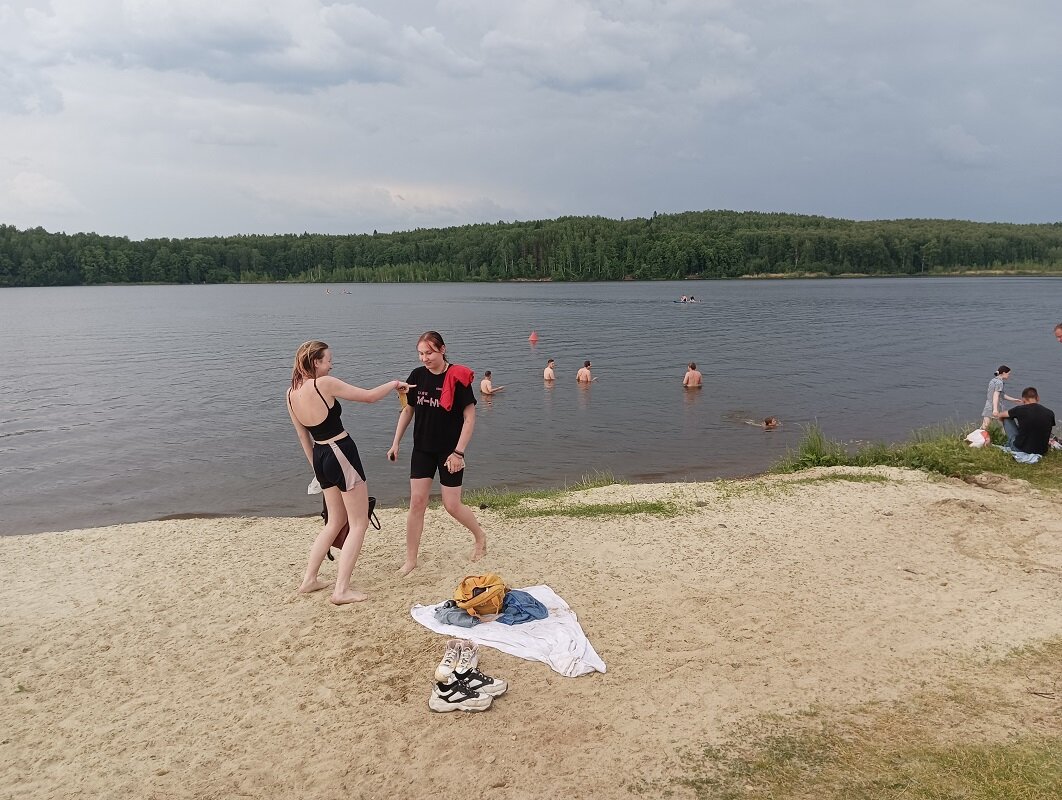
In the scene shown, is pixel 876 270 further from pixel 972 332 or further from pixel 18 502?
pixel 18 502

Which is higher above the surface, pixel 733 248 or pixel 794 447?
pixel 733 248

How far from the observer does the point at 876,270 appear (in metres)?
136

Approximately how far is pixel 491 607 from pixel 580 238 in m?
141

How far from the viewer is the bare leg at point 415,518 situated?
7113 millimetres

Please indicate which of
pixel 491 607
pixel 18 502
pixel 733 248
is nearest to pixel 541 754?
pixel 491 607

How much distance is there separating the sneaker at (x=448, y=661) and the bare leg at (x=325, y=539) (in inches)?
75.2

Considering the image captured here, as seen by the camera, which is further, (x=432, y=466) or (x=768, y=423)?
(x=768, y=423)

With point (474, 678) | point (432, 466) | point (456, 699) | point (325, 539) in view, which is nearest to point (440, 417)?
point (432, 466)

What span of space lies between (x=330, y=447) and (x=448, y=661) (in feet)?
7.48

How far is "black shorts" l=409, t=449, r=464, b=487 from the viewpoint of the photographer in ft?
22.9

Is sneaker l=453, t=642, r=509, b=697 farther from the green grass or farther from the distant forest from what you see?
the distant forest

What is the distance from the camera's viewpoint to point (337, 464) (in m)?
6.58

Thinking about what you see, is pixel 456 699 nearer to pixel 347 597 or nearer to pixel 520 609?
pixel 520 609

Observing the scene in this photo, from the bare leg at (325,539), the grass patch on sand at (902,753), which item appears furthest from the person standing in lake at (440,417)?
the grass patch on sand at (902,753)
